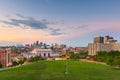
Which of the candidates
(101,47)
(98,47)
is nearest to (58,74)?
(98,47)

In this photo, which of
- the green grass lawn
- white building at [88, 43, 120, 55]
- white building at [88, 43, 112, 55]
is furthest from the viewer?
white building at [88, 43, 112, 55]

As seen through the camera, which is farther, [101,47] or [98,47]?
[101,47]

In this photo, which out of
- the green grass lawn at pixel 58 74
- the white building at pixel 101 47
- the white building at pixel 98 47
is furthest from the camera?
the white building at pixel 98 47

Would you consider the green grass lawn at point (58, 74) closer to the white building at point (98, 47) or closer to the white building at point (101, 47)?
the white building at point (98, 47)

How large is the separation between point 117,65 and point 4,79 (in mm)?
37595

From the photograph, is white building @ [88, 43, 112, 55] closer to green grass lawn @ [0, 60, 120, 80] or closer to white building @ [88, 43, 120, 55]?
white building @ [88, 43, 120, 55]

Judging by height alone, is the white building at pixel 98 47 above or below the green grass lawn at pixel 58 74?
above

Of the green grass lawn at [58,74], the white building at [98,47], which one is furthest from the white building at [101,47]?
the green grass lawn at [58,74]

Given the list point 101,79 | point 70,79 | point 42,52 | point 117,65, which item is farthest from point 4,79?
point 42,52

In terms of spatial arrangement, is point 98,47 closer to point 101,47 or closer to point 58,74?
point 101,47

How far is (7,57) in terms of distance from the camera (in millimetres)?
130750

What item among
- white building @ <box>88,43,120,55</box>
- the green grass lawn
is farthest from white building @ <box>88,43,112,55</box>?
the green grass lawn

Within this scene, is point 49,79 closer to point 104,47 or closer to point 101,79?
point 101,79

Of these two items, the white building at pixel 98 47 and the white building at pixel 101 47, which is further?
the white building at pixel 98 47
